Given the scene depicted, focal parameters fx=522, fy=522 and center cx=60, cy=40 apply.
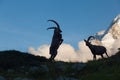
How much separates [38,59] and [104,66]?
778cm

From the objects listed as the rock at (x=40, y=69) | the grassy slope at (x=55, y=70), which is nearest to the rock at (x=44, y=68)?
the rock at (x=40, y=69)

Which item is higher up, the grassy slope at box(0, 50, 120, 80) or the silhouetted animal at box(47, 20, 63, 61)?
the silhouetted animal at box(47, 20, 63, 61)

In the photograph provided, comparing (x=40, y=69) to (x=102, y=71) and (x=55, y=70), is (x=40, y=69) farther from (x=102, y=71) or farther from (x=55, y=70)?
(x=102, y=71)

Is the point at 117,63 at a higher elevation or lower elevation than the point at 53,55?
lower

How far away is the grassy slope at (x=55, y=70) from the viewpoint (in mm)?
27747

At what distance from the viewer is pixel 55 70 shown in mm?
31281

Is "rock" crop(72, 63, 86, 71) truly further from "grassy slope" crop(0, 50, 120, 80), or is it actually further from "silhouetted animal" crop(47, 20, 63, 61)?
"silhouetted animal" crop(47, 20, 63, 61)

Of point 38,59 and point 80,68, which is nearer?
point 80,68

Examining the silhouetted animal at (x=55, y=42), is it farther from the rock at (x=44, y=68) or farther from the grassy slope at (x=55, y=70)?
the rock at (x=44, y=68)

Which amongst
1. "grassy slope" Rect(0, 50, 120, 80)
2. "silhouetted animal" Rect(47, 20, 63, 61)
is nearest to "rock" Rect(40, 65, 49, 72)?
"grassy slope" Rect(0, 50, 120, 80)

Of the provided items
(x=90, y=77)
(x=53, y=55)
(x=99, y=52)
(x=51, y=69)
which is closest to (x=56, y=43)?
(x=53, y=55)

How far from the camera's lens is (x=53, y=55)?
38.8 m

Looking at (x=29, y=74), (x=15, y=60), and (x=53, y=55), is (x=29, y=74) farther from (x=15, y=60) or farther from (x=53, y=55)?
(x=53, y=55)

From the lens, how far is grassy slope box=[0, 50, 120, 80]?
91.0 feet
